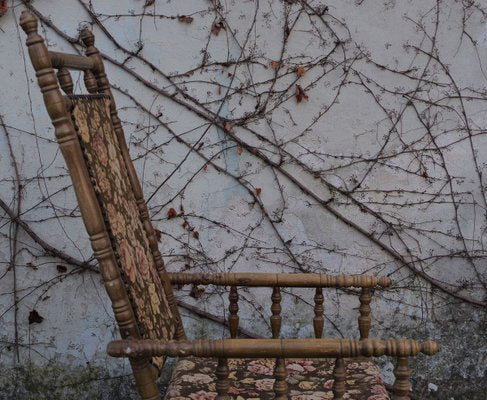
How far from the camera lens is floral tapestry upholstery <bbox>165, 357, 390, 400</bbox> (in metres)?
1.93

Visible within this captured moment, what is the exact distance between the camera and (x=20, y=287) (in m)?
2.99

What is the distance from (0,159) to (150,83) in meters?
0.69

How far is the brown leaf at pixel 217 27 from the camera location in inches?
114

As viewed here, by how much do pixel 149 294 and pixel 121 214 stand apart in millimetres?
229

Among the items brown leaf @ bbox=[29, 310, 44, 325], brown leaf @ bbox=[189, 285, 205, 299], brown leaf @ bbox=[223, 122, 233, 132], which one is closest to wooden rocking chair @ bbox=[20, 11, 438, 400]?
brown leaf @ bbox=[189, 285, 205, 299]

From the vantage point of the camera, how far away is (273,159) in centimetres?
296

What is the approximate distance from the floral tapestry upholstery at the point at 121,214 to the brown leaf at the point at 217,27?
102 cm

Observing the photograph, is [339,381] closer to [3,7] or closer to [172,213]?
[172,213]

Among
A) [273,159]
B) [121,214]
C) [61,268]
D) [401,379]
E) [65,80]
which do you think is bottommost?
[401,379]

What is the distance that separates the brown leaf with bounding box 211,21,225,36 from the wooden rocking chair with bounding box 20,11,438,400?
38.1 inches

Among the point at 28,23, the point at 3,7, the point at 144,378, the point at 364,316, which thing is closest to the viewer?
the point at 28,23

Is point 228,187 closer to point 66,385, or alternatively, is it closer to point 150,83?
point 150,83

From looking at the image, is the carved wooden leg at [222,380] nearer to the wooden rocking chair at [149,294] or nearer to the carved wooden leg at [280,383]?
the wooden rocking chair at [149,294]

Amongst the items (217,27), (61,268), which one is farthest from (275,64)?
(61,268)
